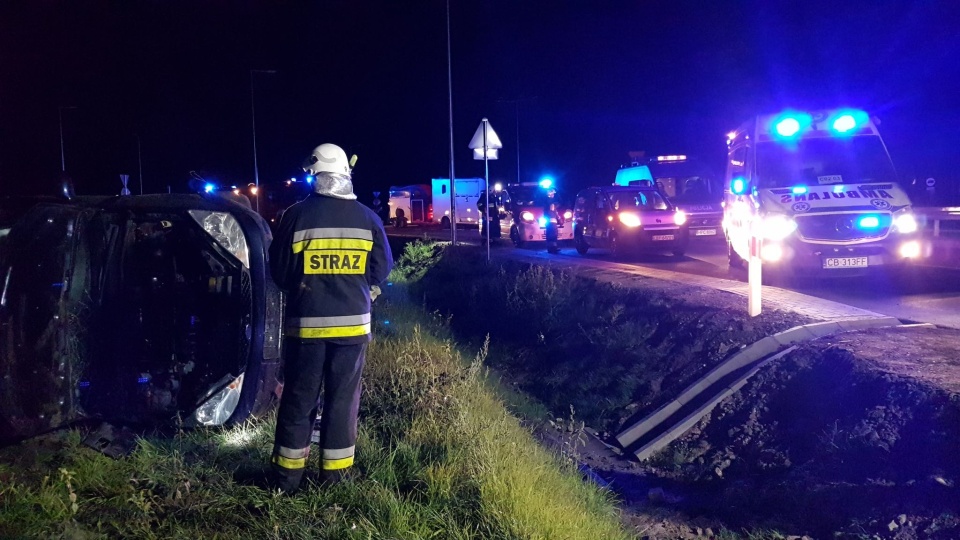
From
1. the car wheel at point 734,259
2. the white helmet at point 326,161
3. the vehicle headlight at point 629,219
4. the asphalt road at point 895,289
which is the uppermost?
the white helmet at point 326,161

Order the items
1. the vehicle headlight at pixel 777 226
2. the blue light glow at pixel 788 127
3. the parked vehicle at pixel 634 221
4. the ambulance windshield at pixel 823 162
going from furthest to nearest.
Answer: the parked vehicle at pixel 634 221 < the blue light glow at pixel 788 127 < the ambulance windshield at pixel 823 162 < the vehicle headlight at pixel 777 226

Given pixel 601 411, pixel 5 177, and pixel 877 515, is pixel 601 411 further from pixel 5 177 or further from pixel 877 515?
pixel 5 177

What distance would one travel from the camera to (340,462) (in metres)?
4.22

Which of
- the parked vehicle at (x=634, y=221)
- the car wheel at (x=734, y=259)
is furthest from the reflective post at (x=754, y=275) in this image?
the parked vehicle at (x=634, y=221)

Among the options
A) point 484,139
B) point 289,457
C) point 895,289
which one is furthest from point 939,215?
point 289,457

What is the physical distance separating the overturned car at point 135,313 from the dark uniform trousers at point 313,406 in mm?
821

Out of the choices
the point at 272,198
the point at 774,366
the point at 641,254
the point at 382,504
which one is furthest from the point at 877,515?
the point at 272,198

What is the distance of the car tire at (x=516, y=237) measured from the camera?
22172 mm

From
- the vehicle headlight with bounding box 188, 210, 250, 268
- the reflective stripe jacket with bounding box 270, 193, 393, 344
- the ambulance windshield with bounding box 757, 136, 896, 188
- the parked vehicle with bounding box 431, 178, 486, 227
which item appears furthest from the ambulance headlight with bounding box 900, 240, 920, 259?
the parked vehicle with bounding box 431, 178, 486, 227

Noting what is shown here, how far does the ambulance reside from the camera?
10375 mm

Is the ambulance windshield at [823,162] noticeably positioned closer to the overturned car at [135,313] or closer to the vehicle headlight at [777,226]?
the vehicle headlight at [777,226]

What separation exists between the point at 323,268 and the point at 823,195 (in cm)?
842

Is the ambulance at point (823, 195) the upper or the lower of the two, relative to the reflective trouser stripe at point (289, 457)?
upper

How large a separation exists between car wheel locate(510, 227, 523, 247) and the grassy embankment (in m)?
16.7
